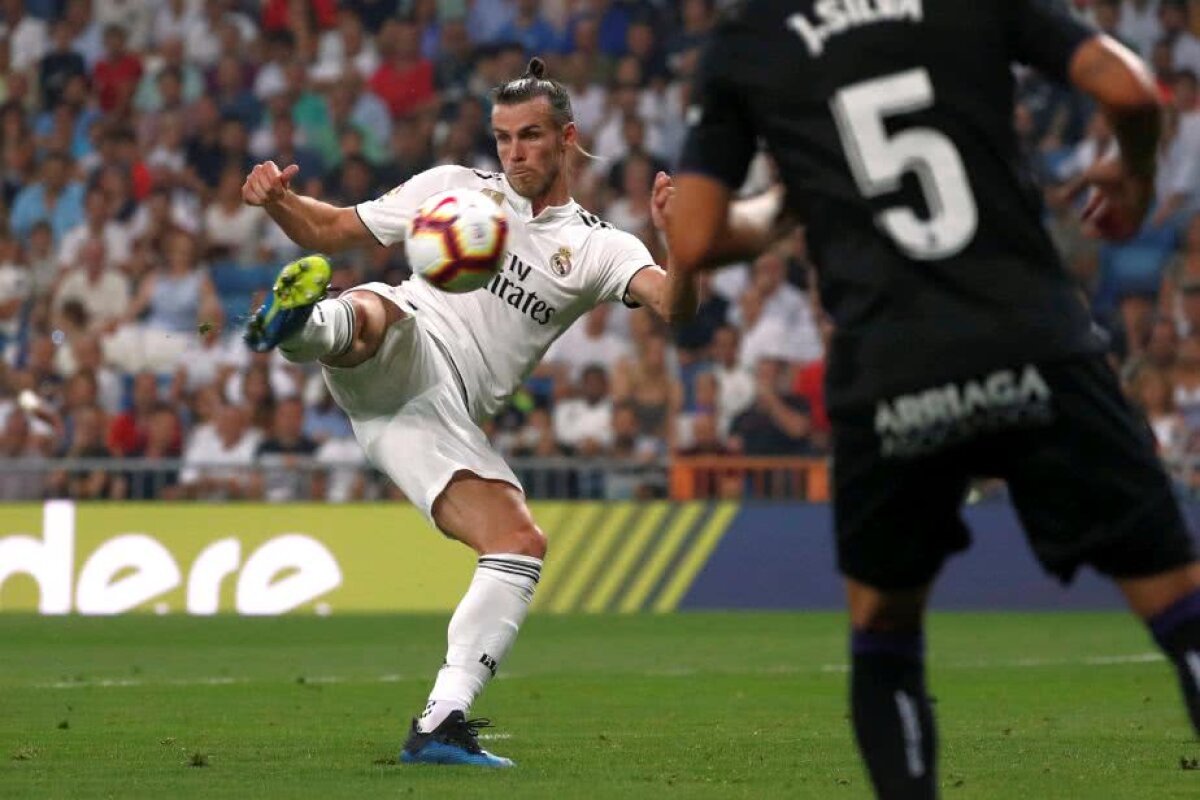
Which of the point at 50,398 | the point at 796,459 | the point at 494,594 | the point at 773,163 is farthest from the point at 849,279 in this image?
the point at 50,398

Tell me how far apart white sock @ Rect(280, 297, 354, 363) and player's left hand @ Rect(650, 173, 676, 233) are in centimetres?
158

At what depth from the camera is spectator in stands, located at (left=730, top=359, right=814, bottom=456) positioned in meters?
17.4

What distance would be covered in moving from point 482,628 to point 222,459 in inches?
429

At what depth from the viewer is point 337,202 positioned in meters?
21.0

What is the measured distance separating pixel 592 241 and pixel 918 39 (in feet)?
12.5

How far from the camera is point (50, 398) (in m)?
19.1

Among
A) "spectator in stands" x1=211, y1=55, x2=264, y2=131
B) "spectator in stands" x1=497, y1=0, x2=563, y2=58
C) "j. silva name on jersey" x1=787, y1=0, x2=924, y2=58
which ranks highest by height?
"j. silva name on jersey" x1=787, y1=0, x2=924, y2=58

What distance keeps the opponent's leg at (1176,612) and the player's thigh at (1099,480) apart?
0.11 ft

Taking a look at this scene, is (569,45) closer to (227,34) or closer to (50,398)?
(227,34)

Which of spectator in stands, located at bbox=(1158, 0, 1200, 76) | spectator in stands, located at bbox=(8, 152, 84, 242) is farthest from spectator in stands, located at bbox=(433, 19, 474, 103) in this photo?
spectator in stands, located at bbox=(1158, 0, 1200, 76)

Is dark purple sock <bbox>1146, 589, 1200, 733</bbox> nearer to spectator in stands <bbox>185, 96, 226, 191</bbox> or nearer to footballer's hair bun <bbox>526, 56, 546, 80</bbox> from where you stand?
footballer's hair bun <bbox>526, 56, 546, 80</bbox>

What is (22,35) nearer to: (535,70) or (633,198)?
(633,198)

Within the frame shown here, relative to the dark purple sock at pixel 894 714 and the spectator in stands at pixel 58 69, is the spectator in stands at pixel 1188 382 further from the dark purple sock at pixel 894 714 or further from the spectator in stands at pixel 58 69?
the dark purple sock at pixel 894 714

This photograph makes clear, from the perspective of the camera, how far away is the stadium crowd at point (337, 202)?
17.8m
